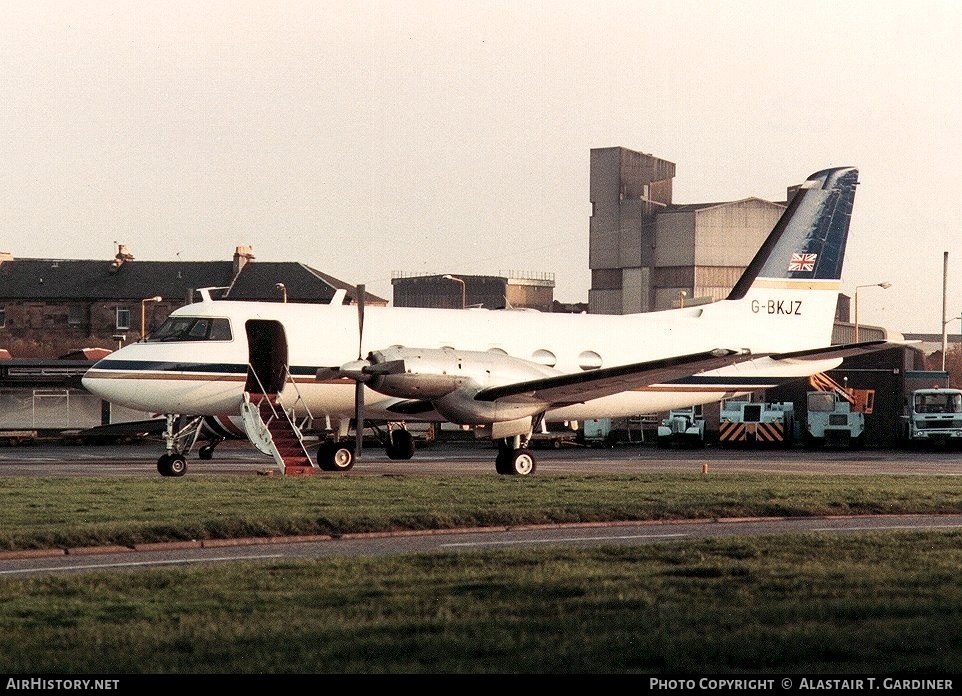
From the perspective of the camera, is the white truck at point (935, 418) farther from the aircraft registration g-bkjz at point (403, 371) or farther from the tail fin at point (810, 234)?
the aircraft registration g-bkjz at point (403, 371)

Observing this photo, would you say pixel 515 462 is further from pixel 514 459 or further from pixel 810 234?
pixel 810 234

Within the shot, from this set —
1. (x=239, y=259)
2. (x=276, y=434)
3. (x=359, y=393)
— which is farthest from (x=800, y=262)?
(x=239, y=259)

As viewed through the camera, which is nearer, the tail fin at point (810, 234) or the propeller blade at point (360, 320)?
the propeller blade at point (360, 320)

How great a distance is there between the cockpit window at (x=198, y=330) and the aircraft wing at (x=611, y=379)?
7.03 metres

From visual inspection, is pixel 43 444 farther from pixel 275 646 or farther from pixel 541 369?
pixel 275 646

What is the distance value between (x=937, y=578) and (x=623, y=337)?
25464 millimetres

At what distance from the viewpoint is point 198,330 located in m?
35.4

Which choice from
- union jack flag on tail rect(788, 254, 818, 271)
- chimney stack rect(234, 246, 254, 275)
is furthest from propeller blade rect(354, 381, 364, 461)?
chimney stack rect(234, 246, 254, 275)

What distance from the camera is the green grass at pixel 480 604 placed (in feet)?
34.4

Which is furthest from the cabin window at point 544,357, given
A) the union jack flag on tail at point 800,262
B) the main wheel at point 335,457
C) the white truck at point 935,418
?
the white truck at point 935,418

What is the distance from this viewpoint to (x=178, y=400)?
114ft

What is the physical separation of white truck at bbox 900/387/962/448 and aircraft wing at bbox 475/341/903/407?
81.8 ft

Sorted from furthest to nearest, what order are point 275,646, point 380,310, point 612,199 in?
point 612,199 < point 380,310 < point 275,646

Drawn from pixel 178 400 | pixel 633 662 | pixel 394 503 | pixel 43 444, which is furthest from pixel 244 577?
pixel 43 444
